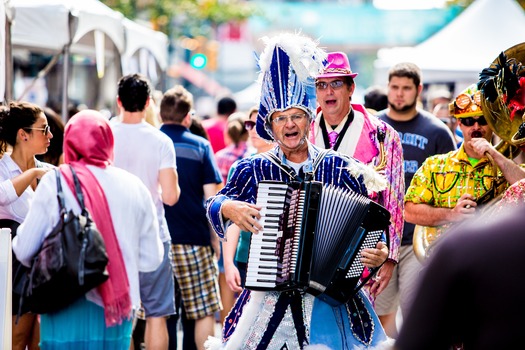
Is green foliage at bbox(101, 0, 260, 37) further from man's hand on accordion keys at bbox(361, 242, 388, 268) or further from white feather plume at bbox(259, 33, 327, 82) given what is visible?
man's hand on accordion keys at bbox(361, 242, 388, 268)

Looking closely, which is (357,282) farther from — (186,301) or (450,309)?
(186,301)

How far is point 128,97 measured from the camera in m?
7.25

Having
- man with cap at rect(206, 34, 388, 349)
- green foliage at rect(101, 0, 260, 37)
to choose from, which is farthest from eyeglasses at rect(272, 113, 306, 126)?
green foliage at rect(101, 0, 260, 37)

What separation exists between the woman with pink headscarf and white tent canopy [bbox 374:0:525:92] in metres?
9.43

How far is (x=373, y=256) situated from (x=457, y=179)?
1.73 m

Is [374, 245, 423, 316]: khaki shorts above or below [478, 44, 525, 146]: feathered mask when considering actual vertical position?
below

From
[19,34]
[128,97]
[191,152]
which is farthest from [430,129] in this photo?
[19,34]

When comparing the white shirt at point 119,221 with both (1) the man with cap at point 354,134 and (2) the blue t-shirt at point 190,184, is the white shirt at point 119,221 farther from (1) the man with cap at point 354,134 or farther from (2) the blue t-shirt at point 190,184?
(2) the blue t-shirt at point 190,184

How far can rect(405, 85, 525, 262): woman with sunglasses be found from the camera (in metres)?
6.22

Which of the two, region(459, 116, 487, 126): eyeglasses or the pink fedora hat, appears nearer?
the pink fedora hat

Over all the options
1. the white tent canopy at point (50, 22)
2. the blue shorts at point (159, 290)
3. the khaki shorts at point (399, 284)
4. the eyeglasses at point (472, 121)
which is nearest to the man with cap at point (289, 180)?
the eyeglasses at point (472, 121)

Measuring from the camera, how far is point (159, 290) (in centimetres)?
709

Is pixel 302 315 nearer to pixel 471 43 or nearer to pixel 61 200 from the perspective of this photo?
pixel 61 200

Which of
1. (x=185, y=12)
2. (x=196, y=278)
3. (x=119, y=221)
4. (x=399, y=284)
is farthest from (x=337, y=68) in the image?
(x=185, y=12)
